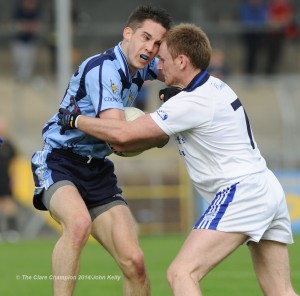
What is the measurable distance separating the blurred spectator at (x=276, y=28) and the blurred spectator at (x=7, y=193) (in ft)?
23.6

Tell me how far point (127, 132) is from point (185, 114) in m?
0.50

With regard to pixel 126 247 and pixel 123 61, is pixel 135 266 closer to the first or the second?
pixel 126 247

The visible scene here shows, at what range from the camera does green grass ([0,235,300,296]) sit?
10.7 meters

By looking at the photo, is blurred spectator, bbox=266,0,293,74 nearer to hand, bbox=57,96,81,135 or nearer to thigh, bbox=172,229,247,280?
hand, bbox=57,96,81,135

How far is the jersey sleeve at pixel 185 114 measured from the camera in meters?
7.25

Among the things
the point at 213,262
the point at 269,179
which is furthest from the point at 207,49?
the point at 213,262

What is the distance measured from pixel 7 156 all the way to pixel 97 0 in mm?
8507

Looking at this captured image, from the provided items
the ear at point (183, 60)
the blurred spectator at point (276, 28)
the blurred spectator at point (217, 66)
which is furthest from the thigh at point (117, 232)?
the blurred spectator at point (276, 28)

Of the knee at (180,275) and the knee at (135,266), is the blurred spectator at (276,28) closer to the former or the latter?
the knee at (135,266)

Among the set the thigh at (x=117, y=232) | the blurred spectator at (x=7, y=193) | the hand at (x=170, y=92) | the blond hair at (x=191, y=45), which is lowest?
the blurred spectator at (x=7, y=193)

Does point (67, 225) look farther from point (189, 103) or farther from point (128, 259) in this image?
point (189, 103)

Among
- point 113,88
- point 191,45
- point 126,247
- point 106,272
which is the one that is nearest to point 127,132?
point 113,88

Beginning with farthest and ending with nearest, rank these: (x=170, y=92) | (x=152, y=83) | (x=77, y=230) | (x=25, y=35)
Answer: (x=25, y=35), (x=152, y=83), (x=77, y=230), (x=170, y=92)

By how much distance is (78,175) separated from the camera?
8.52 meters
